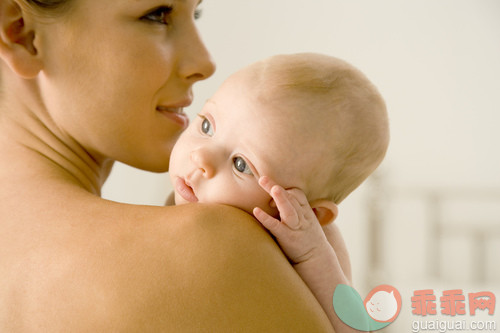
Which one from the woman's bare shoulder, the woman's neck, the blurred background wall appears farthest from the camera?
the blurred background wall

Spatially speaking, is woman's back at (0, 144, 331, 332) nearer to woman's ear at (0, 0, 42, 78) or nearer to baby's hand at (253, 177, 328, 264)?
baby's hand at (253, 177, 328, 264)

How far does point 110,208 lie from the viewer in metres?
0.85

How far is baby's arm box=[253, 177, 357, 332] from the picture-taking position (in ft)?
2.89

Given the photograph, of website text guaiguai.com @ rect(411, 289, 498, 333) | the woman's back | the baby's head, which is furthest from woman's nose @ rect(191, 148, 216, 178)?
website text guaiguai.com @ rect(411, 289, 498, 333)

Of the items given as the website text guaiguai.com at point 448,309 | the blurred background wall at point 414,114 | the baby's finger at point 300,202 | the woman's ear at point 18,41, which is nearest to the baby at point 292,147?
the baby's finger at point 300,202

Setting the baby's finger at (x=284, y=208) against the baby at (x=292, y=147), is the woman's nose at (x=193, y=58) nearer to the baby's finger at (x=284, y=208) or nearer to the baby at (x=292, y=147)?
the baby at (x=292, y=147)

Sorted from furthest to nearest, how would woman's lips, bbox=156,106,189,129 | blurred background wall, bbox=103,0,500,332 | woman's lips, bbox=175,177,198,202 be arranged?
blurred background wall, bbox=103,0,500,332 → woman's lips, bbox=156,106,189,129 → woman's lips, bbox=175,177,198,202

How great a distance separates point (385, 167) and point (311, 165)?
4.04m

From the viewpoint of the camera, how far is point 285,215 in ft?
2.88

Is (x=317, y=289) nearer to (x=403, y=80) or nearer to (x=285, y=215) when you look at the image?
(x=285, y=215)

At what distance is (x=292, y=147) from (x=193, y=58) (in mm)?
368

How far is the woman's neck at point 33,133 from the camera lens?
110 centimetres

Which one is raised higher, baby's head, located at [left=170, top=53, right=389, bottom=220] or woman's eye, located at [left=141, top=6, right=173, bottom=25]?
woman's eye, located at [left=141, top=6, right=173, bottom=25]

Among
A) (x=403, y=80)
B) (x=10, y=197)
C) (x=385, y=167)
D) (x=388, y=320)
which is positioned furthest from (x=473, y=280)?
(x=10, y=197)
